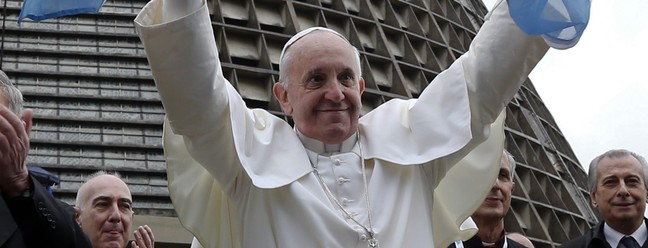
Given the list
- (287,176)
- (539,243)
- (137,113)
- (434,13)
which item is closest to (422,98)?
(287,176)

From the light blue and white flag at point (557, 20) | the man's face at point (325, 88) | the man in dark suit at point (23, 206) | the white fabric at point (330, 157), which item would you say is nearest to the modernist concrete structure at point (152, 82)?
the white fabric at point (330, 157)

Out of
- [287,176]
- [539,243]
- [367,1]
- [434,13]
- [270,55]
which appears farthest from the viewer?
[434,13]

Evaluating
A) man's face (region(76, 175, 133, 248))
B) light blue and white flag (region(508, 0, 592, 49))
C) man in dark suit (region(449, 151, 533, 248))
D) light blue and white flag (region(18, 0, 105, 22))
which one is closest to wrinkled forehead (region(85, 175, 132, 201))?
man's face (region(76, 175, 133, 248))

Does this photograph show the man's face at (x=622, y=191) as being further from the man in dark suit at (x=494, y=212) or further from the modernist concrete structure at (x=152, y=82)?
the modernist concrete structure at (x=152, y=82)

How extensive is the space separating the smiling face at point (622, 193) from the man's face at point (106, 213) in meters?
2.26

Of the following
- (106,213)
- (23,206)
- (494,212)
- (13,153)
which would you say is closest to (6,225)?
(23,206)

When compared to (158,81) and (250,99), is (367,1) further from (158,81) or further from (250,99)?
(158,81)

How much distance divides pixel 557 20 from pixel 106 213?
2.73 metres

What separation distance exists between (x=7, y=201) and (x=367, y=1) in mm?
28553

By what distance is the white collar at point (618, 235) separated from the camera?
5863mm

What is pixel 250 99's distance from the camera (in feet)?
82.4

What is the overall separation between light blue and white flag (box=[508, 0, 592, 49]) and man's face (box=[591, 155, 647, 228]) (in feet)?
7.66

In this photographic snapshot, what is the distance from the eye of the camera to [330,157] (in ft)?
13.5

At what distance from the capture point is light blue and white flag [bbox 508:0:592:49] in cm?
357
